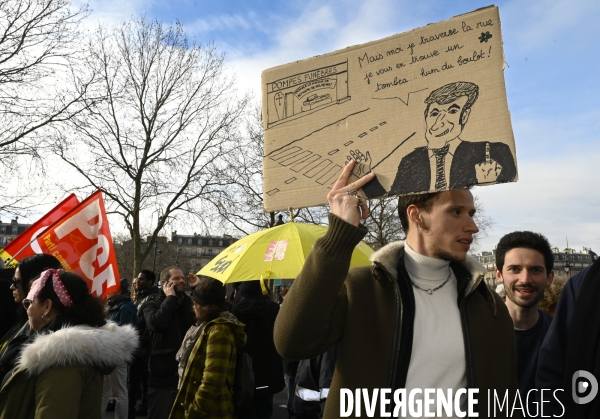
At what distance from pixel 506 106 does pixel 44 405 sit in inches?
101

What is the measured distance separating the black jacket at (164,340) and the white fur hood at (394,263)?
172 inches

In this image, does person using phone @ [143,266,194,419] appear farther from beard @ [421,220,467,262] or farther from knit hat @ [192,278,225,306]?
beard @ [421,220,467,262]

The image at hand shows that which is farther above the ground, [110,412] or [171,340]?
[171,340]

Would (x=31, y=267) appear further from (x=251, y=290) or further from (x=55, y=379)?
(x=251, y=290)

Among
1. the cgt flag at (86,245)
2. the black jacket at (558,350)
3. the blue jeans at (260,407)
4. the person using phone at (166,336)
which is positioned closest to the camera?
the black jacket at (558,350)

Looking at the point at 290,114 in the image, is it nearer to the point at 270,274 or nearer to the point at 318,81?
the point at 318,81

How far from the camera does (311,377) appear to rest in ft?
11.0

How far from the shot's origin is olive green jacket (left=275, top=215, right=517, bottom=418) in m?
1.78

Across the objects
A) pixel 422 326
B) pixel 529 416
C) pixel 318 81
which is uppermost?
pixel 318 81

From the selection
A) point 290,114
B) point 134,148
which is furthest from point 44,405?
point 134,148

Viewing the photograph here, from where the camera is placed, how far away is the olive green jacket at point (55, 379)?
2596 millimetres

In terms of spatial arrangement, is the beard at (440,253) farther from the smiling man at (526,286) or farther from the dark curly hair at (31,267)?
the dark curly hair at (31,267)

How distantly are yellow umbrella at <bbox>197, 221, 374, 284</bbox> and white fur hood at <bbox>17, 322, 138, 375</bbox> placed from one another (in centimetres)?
172

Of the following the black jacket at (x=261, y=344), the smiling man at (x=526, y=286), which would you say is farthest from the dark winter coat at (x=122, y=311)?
the smiling man at (x=526, y=286)
